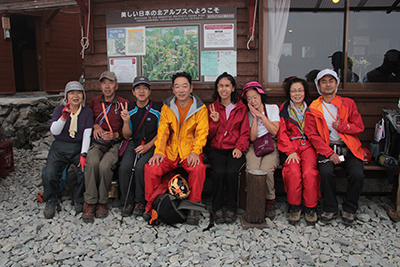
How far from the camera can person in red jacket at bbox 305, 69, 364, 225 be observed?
3322 millimetres

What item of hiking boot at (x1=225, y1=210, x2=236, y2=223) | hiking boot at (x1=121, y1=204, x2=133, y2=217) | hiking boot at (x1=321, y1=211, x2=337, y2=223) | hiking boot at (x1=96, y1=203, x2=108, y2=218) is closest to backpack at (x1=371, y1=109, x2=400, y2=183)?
hiking boot at (x1=321, y1=211, x2=337, y2=223)

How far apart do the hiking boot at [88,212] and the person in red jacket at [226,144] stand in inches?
58.4

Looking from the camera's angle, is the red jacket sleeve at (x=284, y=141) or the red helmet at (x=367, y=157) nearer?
the red jacket sleeve at (x=284, y=141)

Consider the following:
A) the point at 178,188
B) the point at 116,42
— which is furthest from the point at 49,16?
the point at 178,188

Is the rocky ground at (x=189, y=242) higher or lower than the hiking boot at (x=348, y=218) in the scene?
lower

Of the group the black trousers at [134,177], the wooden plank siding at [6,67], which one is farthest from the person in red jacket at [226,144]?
the wooden plank siding at [6,67]

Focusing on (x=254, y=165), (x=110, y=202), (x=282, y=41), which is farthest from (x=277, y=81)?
(x=110, y=202)

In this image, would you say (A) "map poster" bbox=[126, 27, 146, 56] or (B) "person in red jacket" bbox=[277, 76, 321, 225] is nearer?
(B) "person in red jacket" bbox=[277, 76, 321, 225]

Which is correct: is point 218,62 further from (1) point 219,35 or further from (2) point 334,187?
(2) point 334,187

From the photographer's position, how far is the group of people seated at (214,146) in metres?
3.39

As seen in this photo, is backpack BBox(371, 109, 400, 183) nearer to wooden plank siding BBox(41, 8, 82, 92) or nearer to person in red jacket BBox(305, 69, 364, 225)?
person in red jacket BBox(305, 69, 364, 225)

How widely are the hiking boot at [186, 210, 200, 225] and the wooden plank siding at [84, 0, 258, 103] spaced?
184cm

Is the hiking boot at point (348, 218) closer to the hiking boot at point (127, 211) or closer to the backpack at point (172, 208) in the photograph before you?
the backpack at point (172, 208)

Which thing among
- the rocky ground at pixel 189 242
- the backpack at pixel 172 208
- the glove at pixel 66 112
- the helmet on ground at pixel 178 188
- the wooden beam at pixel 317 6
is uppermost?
the wooden beam at pixel 317 6
